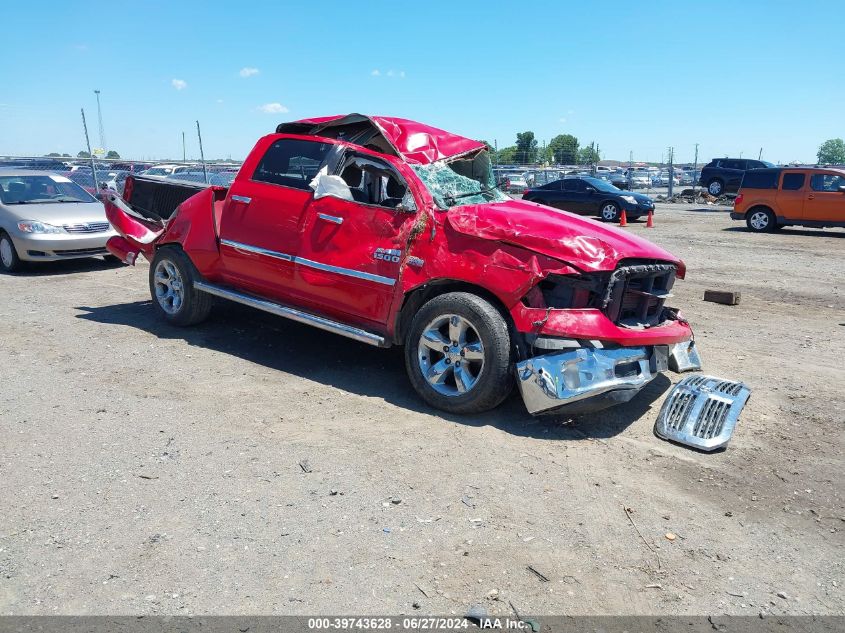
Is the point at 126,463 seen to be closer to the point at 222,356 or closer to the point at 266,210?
the point at 222,356

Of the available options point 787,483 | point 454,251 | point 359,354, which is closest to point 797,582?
point 787,483

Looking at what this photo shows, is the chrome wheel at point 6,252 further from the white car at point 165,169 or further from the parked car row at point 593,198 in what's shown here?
the parked car row at point 593,198

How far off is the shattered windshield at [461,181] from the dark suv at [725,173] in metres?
Result: 26.8

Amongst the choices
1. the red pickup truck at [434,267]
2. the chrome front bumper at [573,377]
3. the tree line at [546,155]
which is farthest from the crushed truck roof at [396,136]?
the tree line at [546,155]

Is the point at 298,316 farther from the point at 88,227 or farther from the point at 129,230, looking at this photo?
the point at 88,227

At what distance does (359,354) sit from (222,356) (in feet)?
4.08

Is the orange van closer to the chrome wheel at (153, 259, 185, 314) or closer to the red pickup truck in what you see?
the red pickup truck

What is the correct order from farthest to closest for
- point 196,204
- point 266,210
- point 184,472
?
point 196,204, point 266,210, point 184,472

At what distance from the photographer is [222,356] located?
633 centimetres

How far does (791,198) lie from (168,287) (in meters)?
16.3

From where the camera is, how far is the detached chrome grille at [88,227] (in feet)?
34.8

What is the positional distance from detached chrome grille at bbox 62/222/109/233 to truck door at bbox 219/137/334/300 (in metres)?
5.33

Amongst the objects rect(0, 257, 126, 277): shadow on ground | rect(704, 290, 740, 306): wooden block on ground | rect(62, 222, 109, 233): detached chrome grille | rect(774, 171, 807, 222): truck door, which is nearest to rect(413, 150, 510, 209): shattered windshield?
rect(704, 290, 740, 306): wooden block on ground

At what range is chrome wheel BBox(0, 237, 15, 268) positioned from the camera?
421 inches
